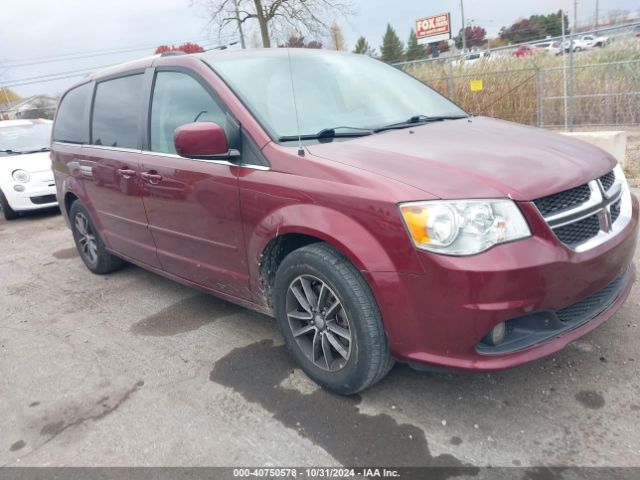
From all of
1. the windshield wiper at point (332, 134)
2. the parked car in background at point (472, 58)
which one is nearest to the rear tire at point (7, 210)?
the windshield wiper at point (332, 134)

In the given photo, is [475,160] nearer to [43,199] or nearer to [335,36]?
[43,199]

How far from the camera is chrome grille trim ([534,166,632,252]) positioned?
223 centimetres

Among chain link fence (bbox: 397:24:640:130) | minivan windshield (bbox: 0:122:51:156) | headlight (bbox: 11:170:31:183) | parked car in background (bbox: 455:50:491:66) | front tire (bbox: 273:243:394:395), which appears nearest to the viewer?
front tire (bbox: 273:243:394:395)

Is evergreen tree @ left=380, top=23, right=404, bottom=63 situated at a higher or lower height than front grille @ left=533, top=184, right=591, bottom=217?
higher

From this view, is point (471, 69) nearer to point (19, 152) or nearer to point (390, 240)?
point (19, 152)

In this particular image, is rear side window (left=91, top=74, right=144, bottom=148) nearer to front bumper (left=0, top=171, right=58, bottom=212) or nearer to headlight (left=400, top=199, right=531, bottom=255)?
headlight (left=400, top=199, right=531, bottom=255)

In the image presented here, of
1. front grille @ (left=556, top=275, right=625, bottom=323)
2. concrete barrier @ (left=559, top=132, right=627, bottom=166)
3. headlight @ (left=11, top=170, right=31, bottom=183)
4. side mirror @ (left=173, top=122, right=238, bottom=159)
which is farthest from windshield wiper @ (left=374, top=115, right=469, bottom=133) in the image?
headlight @ (left=11, top=170, right=31, bottom=183)

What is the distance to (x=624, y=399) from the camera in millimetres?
2426

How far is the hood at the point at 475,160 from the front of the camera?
7.15ft

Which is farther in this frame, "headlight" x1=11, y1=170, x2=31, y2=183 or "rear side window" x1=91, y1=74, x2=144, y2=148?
"headlight" x1=11, y1=170, x2=31, y2=183

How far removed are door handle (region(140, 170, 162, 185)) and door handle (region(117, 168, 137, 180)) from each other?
0.14 meters

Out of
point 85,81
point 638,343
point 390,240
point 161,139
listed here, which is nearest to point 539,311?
point 390,240

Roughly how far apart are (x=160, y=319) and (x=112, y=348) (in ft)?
1.54

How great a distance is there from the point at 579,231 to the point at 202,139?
1.90m
